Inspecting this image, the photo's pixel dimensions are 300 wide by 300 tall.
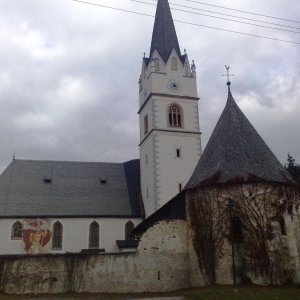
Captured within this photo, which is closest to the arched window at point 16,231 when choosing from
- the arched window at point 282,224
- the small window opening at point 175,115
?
the small window opening at point 175,115

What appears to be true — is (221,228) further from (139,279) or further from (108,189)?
(108,189)

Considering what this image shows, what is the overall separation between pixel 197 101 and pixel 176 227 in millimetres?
18433

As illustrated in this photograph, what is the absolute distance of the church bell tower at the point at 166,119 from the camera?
39906 millimetres

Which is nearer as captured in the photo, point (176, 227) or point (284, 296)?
point (284, 296)

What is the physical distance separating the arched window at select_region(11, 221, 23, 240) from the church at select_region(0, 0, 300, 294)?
84 mm

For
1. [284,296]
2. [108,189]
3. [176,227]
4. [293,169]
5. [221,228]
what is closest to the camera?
[284,296]

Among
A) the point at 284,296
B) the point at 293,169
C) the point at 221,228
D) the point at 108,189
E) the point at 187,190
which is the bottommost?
the point at 284,296

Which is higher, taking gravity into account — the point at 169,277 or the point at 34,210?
the point at 34,210

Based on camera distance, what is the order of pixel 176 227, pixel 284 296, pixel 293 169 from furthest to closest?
1. pixel 293 169
2. pixel 176 227
3. pixel 284 296

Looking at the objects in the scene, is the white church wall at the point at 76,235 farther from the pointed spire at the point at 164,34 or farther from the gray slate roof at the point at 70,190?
the pointed spire at the point at 164,34

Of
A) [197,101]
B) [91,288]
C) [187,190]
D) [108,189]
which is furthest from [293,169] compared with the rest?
[91,288]

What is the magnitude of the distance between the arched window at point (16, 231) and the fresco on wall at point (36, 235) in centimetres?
41

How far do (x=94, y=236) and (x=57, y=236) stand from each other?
124 inches

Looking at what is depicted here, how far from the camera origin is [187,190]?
93.8 feet
